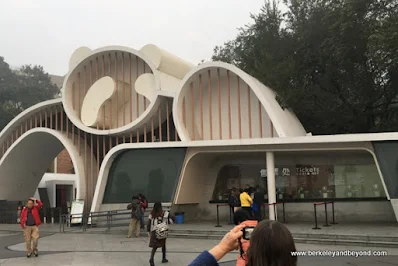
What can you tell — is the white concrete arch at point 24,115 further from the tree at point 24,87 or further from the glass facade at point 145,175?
the tree at point 24,87

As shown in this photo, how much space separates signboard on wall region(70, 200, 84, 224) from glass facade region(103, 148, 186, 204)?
1508 mm

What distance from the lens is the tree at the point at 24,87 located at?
58875mm

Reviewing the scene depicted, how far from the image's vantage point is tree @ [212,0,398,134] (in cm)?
2109

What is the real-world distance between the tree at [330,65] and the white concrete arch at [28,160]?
1197 centimetres

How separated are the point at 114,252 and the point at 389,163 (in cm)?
1026

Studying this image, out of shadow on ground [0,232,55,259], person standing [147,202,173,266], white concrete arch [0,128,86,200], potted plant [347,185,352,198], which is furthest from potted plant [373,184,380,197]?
white concrete arch [0,128,86,200]

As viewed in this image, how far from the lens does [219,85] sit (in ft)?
69.9

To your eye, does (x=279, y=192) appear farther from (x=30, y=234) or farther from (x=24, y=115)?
(x=24, y=115)

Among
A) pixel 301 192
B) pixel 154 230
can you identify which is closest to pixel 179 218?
pixel 301 192

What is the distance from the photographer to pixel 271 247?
2.01 m

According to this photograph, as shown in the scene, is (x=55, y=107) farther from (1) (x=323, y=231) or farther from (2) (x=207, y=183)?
(1) (x=323, y=231)

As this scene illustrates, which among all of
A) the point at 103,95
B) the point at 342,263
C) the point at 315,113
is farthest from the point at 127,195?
the point at 342,263

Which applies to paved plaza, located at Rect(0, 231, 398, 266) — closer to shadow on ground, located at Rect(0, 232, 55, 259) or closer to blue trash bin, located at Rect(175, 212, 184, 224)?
shadow on ground, located at Rect(0, 232, 55, 259)

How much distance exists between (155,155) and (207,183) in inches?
123
